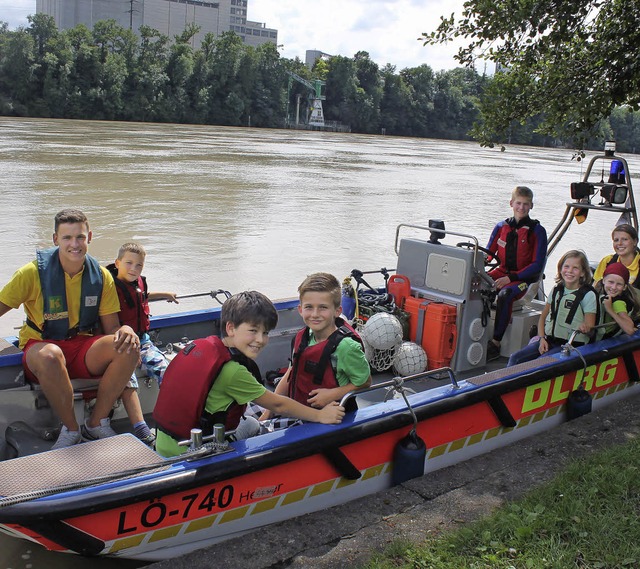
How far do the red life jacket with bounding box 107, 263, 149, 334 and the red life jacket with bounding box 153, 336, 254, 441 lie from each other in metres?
1.10

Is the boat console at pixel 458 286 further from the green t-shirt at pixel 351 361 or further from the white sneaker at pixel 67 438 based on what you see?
the white sneaker at pixel 67 438

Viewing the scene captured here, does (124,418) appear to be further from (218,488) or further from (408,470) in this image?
(408,470)

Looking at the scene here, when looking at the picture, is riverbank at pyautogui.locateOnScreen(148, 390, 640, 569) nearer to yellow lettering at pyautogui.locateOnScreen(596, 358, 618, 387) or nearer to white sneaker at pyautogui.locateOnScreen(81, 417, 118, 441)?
yellow lettering at pyautogui.locateOnScreen(596, 358, 618, 387)

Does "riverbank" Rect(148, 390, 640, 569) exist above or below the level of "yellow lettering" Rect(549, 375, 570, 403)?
below

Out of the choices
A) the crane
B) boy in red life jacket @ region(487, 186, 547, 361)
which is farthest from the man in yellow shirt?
the crane

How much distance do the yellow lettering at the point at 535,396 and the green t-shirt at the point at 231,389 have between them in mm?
2027

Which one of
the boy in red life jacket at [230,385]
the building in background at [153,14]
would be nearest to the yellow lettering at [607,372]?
the boy in red life jacket at [230,385]

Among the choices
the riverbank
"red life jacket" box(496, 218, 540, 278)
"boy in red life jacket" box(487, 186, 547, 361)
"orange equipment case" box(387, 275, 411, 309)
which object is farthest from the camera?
"red life jacket" box(496, 218, 540, 278)

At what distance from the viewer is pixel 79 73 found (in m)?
61.7

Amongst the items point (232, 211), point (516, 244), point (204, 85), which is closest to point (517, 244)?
point (516, 244)

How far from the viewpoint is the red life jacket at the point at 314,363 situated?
3.55 metres

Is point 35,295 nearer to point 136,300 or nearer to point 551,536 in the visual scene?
point 136,300

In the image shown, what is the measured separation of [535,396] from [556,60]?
12.7 ft

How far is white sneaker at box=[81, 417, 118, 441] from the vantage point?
3740 millimetres
